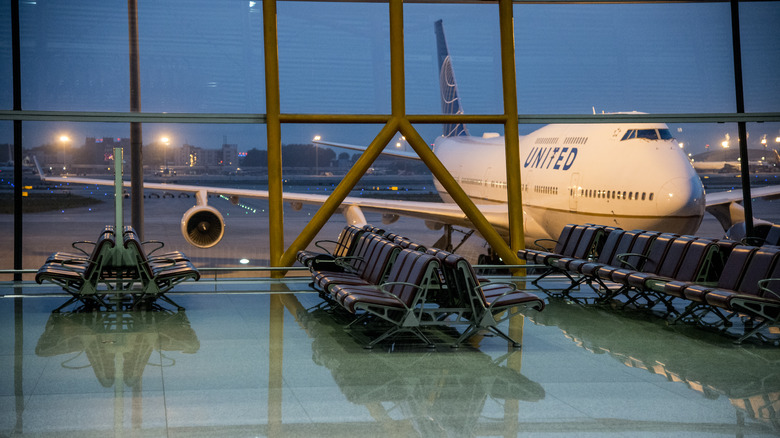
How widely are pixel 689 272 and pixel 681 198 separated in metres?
5.66

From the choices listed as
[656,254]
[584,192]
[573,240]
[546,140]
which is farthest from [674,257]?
[546,140]

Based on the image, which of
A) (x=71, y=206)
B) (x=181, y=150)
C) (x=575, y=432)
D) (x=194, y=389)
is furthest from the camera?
(x=71, y=206)

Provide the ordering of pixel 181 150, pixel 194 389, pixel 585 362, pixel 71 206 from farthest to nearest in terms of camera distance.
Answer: pixel 71 206 → pixel 181 150 → pixel 585 362 → pixel 194 389

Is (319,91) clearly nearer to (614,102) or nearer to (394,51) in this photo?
(394,51)

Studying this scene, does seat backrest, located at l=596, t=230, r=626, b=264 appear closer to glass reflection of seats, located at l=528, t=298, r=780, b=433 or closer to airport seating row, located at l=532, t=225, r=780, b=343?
airport seating row, located at l=532, t=225, r=780, b=343

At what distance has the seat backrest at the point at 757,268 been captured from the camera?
232 inches

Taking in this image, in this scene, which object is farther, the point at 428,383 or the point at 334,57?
the point at 334,57

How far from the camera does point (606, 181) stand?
13.0 meters

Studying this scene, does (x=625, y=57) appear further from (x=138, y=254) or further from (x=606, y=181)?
(x=138, y=254)

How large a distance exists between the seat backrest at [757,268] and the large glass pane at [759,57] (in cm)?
502

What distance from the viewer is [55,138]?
961cm

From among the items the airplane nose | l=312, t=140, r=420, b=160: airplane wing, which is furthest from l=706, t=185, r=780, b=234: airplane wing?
l=312, t=140, r=420, b=160: airplane wing

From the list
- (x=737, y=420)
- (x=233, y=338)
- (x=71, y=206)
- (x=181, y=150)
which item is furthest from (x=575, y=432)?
(x=71, y=206)

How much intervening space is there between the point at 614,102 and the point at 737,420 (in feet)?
26.5
